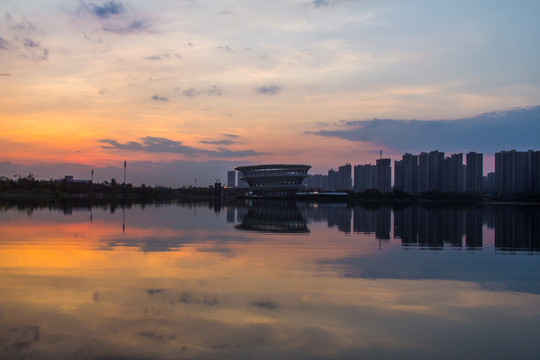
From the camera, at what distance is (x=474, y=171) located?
337ft

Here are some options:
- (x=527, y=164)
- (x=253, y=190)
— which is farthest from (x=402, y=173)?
(x=253, y=190)

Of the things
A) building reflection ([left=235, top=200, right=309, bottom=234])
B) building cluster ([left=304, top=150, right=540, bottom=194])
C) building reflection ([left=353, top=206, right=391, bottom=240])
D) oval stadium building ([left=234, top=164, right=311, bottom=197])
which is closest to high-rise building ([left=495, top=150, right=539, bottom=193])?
building cluster ([left=304, top=150, right=540, bottom=194])

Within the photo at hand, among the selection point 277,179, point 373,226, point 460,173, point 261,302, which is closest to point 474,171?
point 460,173

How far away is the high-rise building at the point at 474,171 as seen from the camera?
332 feet

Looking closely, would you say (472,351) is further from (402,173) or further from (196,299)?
(402,173)

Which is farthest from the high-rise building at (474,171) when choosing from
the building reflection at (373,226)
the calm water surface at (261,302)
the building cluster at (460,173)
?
the calm water surface at (261,302)

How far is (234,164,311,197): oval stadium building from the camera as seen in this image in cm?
10156

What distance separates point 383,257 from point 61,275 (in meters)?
8.26

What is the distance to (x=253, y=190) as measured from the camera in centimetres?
10550

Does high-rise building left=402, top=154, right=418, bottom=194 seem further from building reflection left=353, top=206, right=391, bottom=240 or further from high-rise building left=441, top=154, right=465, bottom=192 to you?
building reflection left=353, top=206, right=391, bottom=240

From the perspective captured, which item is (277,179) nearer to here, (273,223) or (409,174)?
(409,174)

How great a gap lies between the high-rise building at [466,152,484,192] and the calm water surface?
98.6 metres

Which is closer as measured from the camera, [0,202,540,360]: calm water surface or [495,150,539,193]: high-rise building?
[0,202,540,360]: calm water surface

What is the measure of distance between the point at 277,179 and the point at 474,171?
49.6 metres
